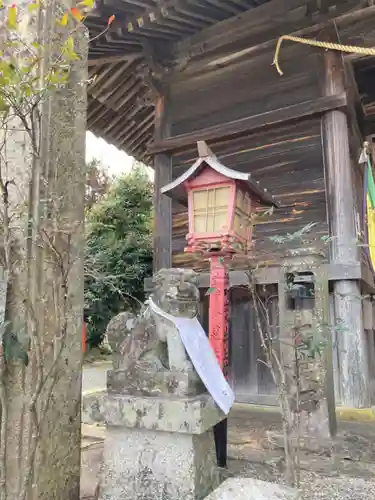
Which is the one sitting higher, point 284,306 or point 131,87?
point 131,87

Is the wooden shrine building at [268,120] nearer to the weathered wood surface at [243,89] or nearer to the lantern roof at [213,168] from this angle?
the weathered wood surface at [243,89]

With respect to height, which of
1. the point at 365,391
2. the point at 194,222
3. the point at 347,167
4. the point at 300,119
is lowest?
the point at 365,391

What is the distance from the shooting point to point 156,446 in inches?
94.0

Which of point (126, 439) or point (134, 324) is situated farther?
point (134, 324)

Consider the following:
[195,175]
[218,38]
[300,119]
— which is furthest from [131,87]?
[195,175]

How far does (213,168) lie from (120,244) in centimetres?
779

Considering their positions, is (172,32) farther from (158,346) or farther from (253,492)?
(253,492)

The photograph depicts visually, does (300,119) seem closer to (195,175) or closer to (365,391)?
(195,175)

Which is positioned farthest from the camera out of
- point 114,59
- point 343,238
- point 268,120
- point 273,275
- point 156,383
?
point 114,59

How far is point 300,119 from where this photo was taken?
5.93 meters

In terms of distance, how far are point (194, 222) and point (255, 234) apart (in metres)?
2.73

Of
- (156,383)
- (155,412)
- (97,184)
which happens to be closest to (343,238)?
(156,383)

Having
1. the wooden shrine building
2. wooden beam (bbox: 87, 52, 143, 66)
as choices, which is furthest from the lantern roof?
wooden beam (bbox: 87, 52, 143, 66)

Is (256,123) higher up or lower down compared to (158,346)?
higher up
